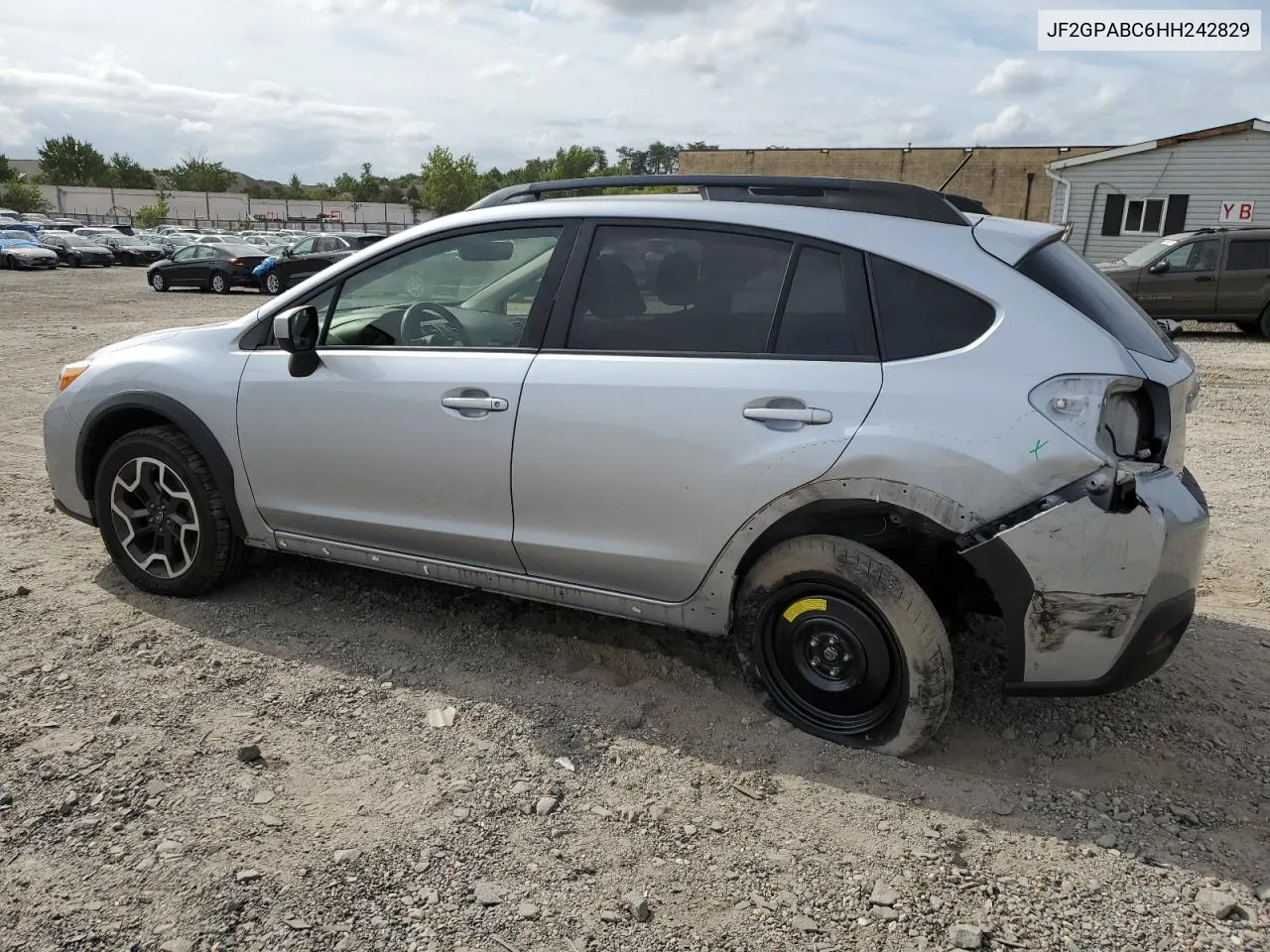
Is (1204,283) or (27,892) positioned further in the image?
(1204,283)

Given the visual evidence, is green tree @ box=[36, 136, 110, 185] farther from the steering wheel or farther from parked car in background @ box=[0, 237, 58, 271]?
the steering wheel

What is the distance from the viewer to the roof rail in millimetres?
3098

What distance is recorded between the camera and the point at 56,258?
34875mm

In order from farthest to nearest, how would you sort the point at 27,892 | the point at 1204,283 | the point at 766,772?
the point at 1204,283 < the point at 766,772 < the point at 27,892

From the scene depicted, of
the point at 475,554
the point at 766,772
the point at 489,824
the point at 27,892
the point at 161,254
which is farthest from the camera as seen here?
the point at 161,254

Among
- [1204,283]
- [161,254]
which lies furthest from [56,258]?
[1204,283]

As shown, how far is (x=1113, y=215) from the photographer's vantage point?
26156 millimetres

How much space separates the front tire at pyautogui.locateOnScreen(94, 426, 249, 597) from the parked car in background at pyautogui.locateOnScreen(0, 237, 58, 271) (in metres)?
35.5

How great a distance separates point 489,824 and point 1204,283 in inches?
633

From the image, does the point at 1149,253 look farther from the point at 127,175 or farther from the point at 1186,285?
the point at 127,175

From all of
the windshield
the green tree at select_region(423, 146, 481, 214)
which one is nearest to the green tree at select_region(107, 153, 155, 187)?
the green tree at select_region(423, 146, 481, 214)

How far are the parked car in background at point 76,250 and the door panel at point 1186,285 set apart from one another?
37.4 m

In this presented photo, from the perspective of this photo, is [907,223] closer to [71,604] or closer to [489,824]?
[489,824]

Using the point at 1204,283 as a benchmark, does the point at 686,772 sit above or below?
below
